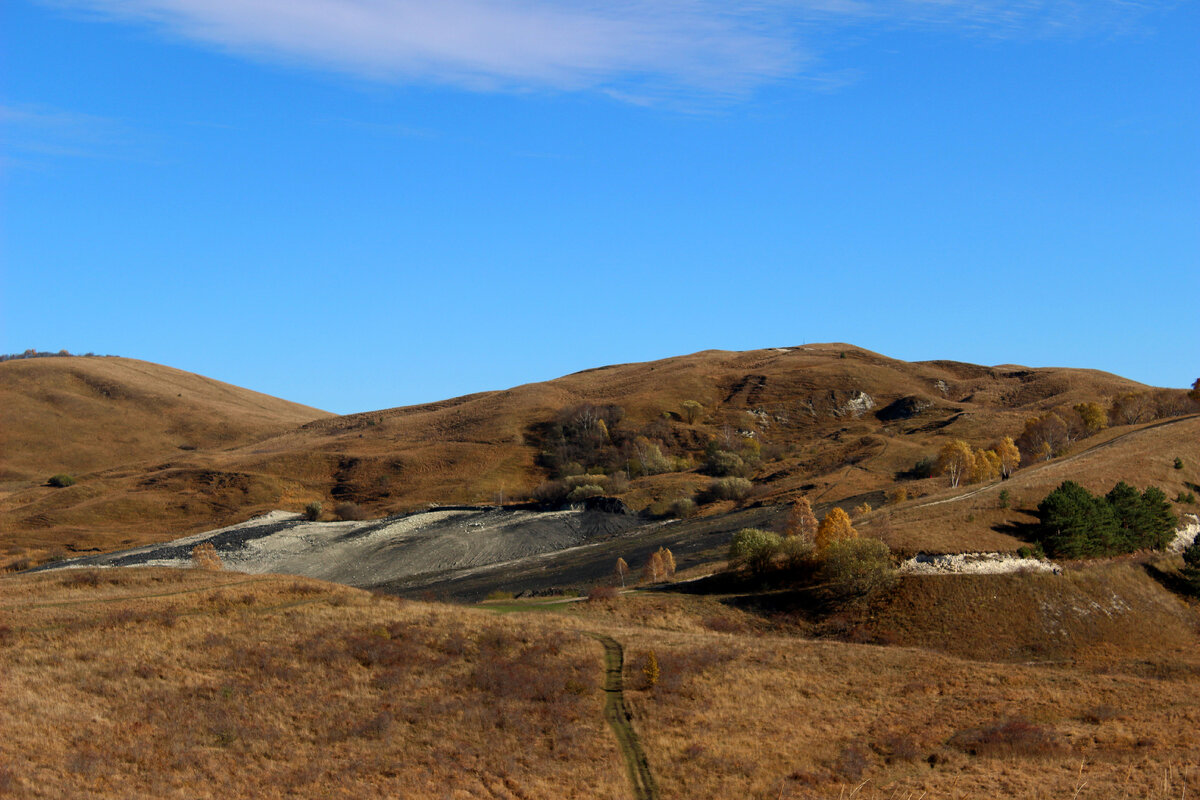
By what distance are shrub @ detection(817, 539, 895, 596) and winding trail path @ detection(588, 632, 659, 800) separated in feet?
42.4

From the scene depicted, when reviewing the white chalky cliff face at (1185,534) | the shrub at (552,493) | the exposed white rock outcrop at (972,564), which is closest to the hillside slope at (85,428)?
the shrub at (552,493)

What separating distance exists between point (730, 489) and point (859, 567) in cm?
5996

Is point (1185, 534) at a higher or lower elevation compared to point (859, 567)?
lower

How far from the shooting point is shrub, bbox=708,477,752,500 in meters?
102

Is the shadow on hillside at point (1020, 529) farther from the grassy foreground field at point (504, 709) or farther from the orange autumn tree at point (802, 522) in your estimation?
the orange autumn tree at point (802, 522)

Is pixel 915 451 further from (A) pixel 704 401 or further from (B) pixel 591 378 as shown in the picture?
(B) pixel 591 378

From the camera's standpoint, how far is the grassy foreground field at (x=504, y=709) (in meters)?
22.8

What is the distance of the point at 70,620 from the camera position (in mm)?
31734

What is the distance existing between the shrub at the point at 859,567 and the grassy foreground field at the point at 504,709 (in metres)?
6.27

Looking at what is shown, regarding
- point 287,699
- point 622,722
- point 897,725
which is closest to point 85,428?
point 287,699

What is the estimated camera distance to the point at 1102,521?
4728 centimetres

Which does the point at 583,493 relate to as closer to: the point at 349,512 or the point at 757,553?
the point at 349,512

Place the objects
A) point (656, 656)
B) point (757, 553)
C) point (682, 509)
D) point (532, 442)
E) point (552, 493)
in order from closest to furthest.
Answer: point (656, 656), point (757, 553), point (682, 509), point (552, 493), point (532, 442)

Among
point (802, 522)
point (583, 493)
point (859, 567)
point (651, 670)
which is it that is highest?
point (583, 493)
